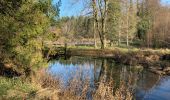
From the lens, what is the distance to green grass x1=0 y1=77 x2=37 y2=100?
39.1ft

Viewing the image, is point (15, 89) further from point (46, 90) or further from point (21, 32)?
point (21, 32)

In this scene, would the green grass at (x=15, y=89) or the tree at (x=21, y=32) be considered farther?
the tree at (x=21, y=32)

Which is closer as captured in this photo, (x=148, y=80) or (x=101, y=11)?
(x=148, y=80)

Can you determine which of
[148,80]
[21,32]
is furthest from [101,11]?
[21,32]

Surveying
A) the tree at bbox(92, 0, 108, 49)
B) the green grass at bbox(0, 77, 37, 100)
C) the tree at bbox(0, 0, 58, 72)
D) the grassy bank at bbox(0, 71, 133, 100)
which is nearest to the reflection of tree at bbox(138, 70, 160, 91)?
the grassy bank at bbox(0, 71, 133, 100)

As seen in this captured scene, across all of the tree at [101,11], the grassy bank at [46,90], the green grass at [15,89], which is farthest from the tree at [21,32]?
the tree at [101,11]

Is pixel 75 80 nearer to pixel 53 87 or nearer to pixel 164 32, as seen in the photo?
pixel 53 87

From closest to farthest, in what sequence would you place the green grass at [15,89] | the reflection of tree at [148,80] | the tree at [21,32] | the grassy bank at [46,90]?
the green grass at [15,89] → the grassy bank at [46,90] → the tree at [21,32] → the reflection of tree at [148,80]

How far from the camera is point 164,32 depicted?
2331 inches

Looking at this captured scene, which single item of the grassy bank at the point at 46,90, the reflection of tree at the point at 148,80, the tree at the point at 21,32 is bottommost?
the reflection of tree at the point at 148,80

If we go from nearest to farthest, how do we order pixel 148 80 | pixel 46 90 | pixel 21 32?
pixel 46 90
pixel 21 32
pixel 148 80

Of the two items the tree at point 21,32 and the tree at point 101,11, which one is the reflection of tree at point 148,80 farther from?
the tree at point 101,11

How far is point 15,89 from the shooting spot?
12.8 m

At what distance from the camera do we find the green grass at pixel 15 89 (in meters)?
11.9
